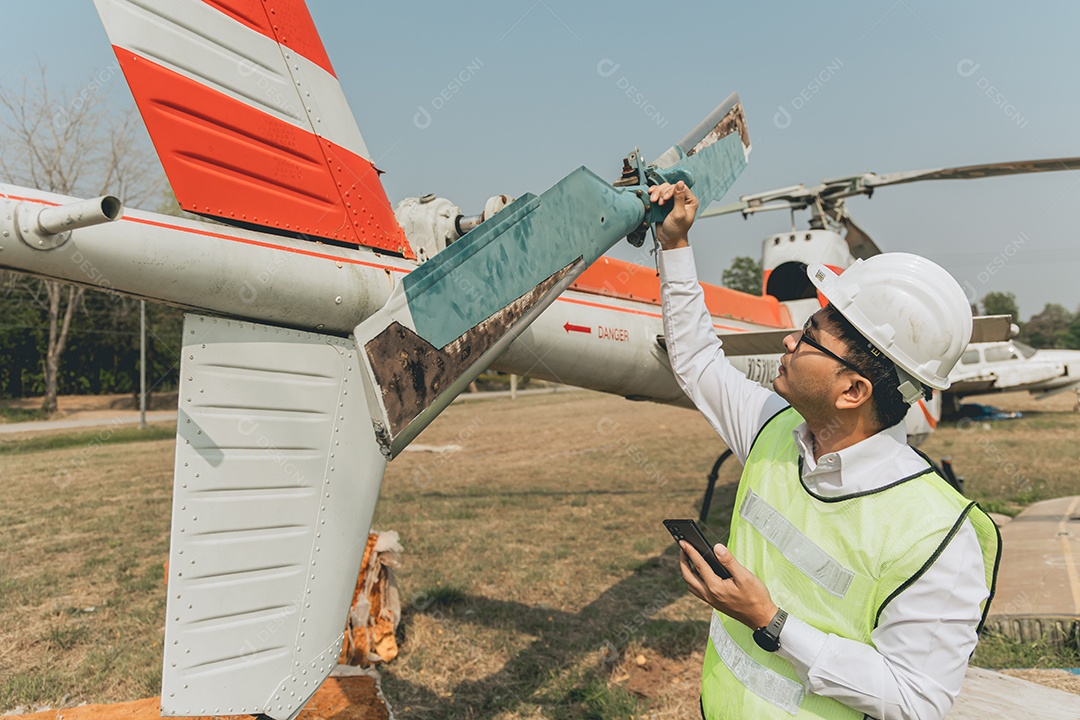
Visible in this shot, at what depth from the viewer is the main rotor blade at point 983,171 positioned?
5.64m

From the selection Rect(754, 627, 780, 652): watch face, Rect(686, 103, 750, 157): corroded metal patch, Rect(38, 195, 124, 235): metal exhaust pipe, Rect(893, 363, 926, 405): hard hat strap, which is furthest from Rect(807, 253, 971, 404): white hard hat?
Rect(38, 195, 124, 235): metal exhaust pipe

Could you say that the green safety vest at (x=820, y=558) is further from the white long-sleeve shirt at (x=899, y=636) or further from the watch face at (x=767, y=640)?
the watch face at (x=767, y=640)

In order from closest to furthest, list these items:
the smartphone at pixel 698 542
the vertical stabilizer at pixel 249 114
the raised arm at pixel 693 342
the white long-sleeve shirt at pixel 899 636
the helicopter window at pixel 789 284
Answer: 1. the white long-sleeve shirt at pixel 899 636
2. the smartphone at pixel 698 542
3. the vertical stabilizer at pixel 249 114
4. the raised arm at pixel 693 342
5. the helicopter window at pixel 789 284

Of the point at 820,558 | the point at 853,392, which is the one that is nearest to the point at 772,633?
the point at 820,558

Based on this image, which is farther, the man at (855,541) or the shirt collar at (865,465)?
the shirt collar at (865,465)

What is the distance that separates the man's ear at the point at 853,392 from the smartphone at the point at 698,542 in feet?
1.60

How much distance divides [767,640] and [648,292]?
12.6ft

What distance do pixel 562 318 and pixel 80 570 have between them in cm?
587

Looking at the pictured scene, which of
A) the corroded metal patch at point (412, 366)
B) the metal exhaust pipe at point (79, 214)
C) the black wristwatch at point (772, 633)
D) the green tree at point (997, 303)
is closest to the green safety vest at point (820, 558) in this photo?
the black wristwatch at point (772, 633)

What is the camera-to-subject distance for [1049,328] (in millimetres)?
74688

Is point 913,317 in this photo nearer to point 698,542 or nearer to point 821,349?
point 821,349

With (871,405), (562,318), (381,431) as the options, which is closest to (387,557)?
(562,318)

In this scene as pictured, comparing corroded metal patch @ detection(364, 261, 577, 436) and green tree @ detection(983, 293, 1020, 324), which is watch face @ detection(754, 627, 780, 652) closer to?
corroded metal patch @ detection(364, 261, 577, 436)

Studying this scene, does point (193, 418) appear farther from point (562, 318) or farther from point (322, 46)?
point (562, 318)
